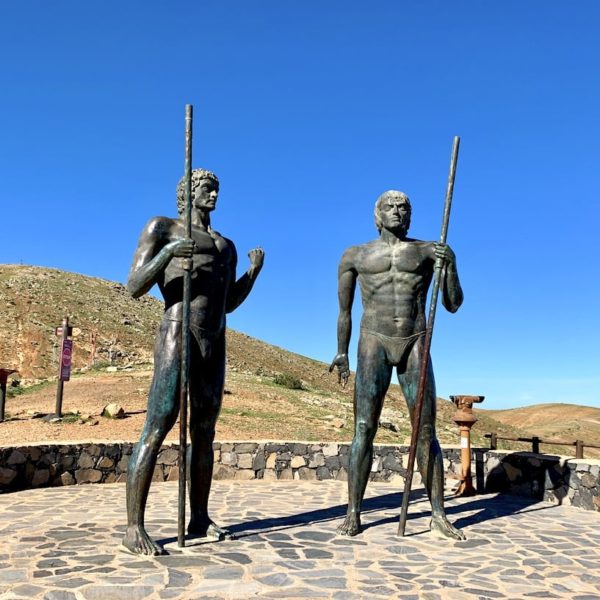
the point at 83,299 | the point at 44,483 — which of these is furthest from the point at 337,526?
the point at 83,299

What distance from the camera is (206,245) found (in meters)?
5.10

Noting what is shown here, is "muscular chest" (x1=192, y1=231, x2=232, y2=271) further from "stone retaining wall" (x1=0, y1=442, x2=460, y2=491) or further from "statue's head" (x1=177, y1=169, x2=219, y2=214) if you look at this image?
"stone retaining wall" (x1=0, y1=442, x2=460, y2=491)

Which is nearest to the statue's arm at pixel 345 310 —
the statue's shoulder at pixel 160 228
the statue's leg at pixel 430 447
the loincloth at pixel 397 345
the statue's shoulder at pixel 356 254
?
the statue's shoulder at pixel 356 254

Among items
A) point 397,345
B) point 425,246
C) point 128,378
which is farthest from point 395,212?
point 128,378

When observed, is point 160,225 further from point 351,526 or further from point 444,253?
point 351,526

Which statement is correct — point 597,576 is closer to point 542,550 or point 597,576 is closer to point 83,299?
point 542,550

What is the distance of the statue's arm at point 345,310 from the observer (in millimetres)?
5930

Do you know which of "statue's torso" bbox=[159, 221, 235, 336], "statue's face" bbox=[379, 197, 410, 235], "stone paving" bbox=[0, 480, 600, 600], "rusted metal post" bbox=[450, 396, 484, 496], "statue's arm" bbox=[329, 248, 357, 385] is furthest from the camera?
"rusted metal post" bbox=[450, 396, 484, 496]

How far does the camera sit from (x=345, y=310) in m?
5.99

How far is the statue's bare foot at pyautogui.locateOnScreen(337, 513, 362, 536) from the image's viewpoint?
213 inches

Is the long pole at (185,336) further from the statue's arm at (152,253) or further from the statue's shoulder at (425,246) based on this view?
the statue's shoulder at (425,246)

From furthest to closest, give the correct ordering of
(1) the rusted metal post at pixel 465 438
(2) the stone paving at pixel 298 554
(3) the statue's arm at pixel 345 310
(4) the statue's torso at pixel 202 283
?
1. (1) the rusted metal post at pixel 465 438
2. (3) the statue's arm at pixel 345 310
3. (4) the statue's torso at pixel 202 283
4. (2) the stone paving at pixel 298 554

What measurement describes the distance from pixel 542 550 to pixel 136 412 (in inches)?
488

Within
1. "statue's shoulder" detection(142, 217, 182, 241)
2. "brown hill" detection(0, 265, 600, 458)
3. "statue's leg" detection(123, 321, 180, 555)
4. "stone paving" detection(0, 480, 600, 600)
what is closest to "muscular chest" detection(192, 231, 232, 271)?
"statue's shoulder" detection(142, 217, 182, 241)
